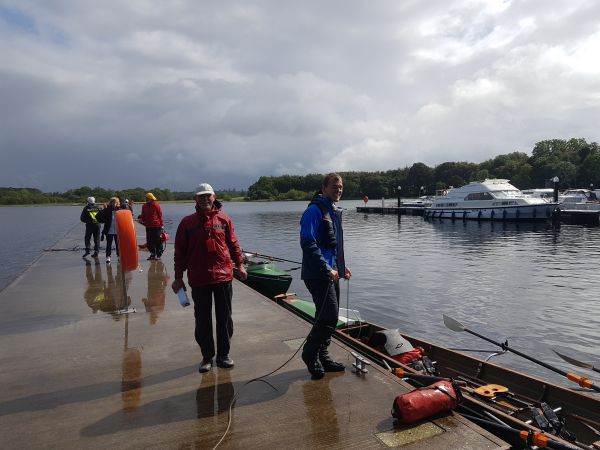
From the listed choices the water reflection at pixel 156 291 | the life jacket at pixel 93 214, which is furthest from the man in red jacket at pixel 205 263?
the life jacket at pixel 93 214

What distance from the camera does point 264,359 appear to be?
5875mm

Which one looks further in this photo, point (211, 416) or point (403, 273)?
point (403, 273)

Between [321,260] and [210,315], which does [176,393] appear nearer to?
[210,315]

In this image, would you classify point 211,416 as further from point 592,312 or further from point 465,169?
point 465,169

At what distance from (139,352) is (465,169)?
160 metres

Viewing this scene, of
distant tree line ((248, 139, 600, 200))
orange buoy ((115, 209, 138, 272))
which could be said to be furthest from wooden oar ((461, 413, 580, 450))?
distant tree line ((248, 139, 600, 200))

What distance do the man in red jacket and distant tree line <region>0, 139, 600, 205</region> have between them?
264ft

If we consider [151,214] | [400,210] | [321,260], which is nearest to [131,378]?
[321,260]

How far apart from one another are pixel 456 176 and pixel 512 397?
508 ft

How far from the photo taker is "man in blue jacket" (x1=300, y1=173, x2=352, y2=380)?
16.1 feet

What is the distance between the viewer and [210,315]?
17.5 ft

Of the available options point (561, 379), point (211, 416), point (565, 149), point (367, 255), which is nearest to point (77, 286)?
point (211, 416)

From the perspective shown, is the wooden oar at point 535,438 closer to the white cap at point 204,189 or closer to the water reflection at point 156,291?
the white cap at point 204,189

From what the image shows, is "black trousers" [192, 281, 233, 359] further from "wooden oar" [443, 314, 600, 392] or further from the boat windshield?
the boat windshield
